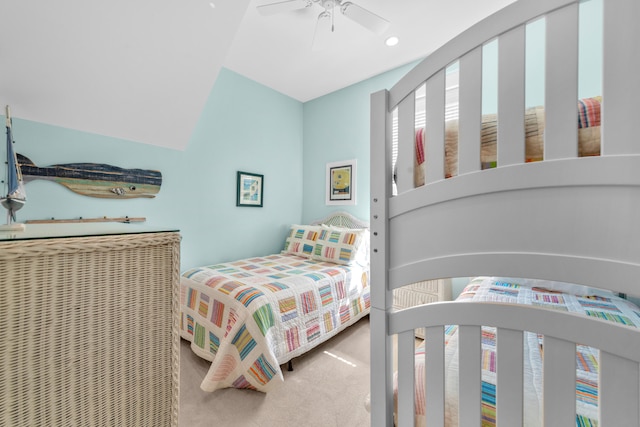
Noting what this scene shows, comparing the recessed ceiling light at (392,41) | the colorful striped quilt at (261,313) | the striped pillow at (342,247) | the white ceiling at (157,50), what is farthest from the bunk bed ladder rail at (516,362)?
the recessed ceiling light at (392,41)

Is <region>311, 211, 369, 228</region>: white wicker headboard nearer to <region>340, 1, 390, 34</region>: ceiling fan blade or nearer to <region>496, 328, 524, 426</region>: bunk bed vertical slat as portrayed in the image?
<region>340, 1, 390, 34</region>: ceiling fan blade

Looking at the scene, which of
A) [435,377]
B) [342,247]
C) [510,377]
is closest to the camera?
[510,377]

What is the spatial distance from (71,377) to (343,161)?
10.2 ft

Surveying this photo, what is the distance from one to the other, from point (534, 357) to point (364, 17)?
222cm

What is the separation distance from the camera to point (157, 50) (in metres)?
1.94

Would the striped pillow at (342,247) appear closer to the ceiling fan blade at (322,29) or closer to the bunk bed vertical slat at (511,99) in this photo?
the ceiling fan blade at (322,29)

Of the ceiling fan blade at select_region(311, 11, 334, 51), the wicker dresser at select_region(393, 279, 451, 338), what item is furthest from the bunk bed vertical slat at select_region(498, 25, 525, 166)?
the wicker dresser at select_region(393, 279, 451, 338)

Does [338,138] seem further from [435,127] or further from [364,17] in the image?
[435,127]

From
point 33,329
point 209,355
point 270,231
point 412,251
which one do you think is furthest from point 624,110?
point 270,231

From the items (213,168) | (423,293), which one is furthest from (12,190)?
(423,293)

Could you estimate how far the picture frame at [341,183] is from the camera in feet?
10.9

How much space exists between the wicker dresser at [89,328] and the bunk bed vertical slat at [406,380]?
739 mm

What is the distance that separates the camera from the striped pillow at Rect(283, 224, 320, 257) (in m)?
3.15

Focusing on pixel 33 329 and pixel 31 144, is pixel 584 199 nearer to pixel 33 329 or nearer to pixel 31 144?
pixel 33 329
